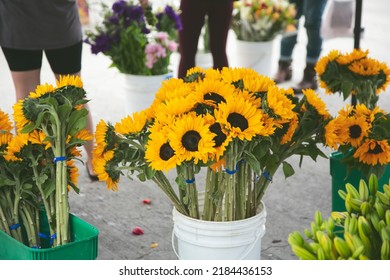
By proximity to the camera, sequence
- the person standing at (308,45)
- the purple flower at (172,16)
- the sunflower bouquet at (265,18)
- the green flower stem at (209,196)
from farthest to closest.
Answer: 1. the sunflower bouquet at (265,18)
2. the person standing at (308,45)
3. the purple flower at (172,16)
4. the green flower stem at (209,196)

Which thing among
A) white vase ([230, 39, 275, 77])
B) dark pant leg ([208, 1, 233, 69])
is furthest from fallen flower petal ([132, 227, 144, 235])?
white vase ([230, 39, 275, 77])

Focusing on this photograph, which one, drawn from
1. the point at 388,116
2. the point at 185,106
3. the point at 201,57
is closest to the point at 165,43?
the point at 201,57

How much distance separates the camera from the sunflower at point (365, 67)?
2361 mm

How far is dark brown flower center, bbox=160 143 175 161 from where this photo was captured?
1634mm

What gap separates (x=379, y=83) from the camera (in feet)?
7.86

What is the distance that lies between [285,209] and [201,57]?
1.72m

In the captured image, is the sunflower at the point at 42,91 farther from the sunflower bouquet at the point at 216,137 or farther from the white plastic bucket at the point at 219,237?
the white plastic bucket at the point at 219,237

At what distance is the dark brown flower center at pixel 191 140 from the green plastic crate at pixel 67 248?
0.40m

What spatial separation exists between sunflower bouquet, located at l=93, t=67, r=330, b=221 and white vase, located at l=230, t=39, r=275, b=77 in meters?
2.45

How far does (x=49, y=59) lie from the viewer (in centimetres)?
275

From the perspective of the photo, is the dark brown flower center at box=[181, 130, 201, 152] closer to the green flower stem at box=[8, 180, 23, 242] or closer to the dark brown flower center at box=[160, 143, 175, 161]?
the dark brown flower center at box=[160, 143, 175, 161]

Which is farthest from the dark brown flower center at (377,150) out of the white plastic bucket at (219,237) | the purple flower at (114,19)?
the purple flower at (114,19)

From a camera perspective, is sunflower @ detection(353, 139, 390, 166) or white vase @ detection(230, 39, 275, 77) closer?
sunflower @ detection(353, 139, 390, 166)

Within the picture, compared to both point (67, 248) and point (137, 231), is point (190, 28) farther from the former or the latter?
point (67, 248)
